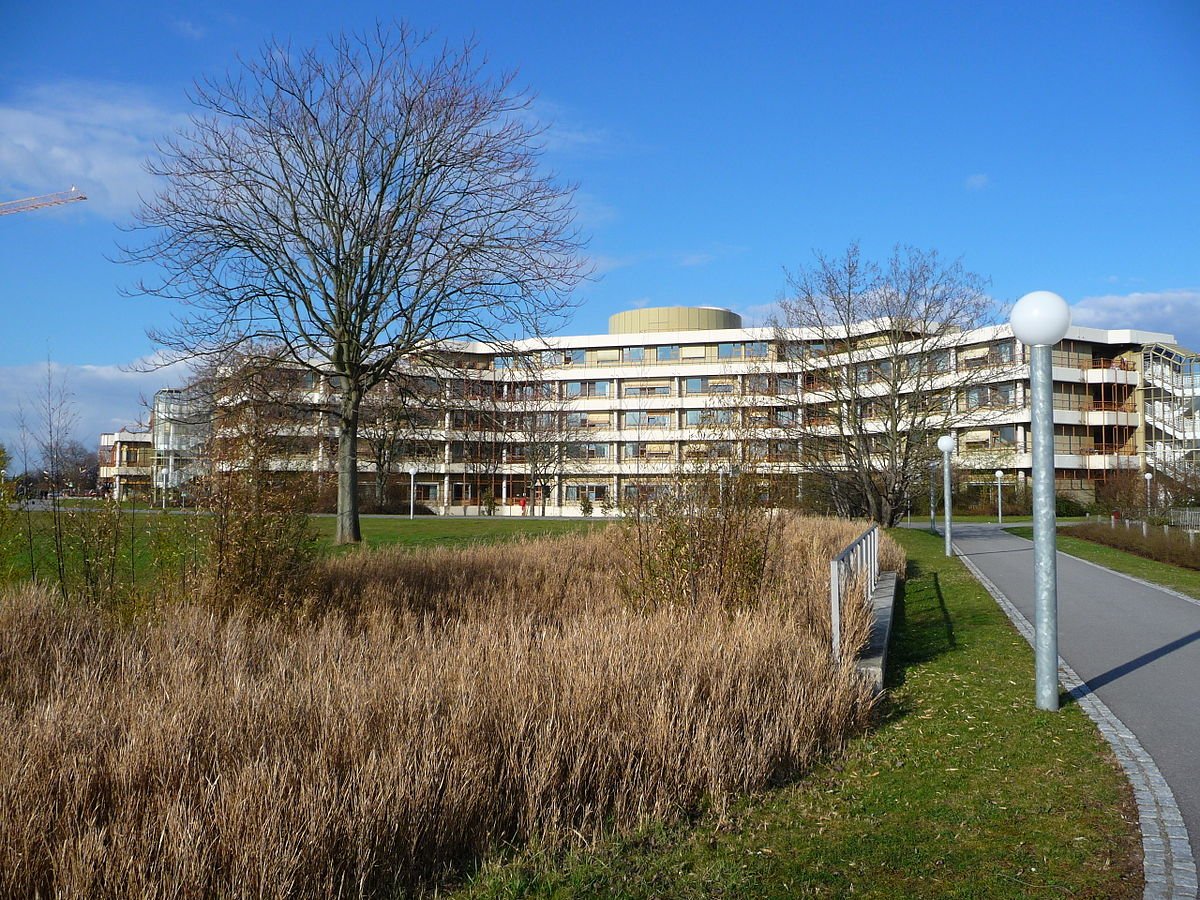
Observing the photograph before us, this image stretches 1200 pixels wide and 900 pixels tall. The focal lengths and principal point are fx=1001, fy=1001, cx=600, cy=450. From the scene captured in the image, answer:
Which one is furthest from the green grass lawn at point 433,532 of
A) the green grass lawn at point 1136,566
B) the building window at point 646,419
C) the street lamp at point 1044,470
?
the building window at point 646,419

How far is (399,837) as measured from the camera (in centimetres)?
430

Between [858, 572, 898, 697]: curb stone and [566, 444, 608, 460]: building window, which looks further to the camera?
[566, 444, 608, 460]: building window

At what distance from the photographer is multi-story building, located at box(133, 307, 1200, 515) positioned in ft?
76.5

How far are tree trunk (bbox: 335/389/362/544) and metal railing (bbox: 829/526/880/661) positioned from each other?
1083cm

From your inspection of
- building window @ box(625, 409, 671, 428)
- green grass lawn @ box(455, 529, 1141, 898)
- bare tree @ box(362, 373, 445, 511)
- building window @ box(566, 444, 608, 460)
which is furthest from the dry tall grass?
building window @ box(625, 409, 671, 428)

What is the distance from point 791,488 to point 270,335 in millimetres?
12777

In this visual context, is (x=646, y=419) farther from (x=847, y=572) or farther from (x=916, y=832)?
(x=916, y=832)

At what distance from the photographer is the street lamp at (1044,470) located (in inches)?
290

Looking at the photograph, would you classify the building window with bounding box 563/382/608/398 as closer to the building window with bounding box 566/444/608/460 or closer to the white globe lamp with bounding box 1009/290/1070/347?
the building window with bounding box 566/444/608/460

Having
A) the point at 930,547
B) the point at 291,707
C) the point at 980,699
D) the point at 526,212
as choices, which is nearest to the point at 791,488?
the point at 980,699

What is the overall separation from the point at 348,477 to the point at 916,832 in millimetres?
18156

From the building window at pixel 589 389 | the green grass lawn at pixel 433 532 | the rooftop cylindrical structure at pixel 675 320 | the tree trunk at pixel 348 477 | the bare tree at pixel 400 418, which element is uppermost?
the rooftop cylindrical structure at pixel 675 320

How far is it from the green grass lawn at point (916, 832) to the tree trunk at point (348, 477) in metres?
15.4

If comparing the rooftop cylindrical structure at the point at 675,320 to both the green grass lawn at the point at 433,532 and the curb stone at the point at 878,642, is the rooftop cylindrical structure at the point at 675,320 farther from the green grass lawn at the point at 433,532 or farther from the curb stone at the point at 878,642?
the curb stone at the point at 878,642
